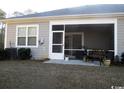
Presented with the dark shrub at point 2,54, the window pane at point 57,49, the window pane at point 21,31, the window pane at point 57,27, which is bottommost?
the dark shrub at point 2,54

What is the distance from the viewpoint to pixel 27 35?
48.1ft

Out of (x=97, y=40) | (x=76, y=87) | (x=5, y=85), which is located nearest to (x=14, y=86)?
(x=5, y=85)

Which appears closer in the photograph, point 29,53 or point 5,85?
point 5,85

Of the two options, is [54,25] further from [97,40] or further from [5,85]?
[5,85]

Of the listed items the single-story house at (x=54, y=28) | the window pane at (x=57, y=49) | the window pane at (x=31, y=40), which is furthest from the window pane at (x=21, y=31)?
the window pane at (x=57, y=49)

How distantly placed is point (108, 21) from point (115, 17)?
0.50 m

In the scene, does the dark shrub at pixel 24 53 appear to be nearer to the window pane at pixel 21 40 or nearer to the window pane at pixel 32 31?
the window pane at pixel 21 40

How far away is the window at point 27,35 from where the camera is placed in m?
14.4

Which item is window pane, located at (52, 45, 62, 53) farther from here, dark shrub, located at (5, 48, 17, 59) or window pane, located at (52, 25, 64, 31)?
dark shrub, located at (5, 48, 17, 59)

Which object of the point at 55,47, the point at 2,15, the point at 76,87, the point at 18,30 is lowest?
the point at 76,87

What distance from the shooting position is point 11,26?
15.3 metres

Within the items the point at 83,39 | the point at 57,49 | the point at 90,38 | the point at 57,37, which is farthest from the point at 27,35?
the point at 90,38

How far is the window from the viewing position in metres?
14.4

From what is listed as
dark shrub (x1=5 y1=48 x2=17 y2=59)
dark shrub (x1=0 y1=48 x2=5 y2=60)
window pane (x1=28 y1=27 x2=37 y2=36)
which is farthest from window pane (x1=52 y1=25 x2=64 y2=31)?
dark shrub (x1=0 y1=48 x2=5 y2=60)
